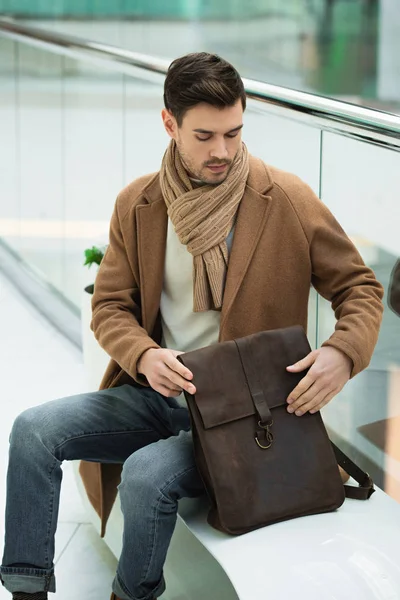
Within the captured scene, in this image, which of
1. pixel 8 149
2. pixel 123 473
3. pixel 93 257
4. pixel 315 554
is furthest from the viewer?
pixel 8 149

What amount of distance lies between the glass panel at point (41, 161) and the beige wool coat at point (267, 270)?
2438mm

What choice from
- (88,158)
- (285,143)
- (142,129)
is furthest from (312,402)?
(88,158)

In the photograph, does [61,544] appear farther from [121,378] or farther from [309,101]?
[309,101]

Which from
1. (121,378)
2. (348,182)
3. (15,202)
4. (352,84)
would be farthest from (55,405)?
(352,84)

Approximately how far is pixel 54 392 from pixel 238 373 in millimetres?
1850

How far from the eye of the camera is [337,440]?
2242 millimetres

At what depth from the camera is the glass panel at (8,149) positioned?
510cm

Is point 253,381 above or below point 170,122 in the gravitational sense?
below

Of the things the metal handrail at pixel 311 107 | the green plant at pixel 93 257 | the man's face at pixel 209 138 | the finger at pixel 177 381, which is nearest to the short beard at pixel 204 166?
the man's face at pixel 209 138

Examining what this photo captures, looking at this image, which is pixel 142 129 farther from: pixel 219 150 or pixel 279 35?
pixel 279 35

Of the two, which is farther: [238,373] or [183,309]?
[183,309]

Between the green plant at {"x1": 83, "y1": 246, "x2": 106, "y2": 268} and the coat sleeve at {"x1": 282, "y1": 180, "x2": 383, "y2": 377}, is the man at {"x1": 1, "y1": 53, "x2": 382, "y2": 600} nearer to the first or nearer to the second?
the coat sleeve at {"x1": 282, "y1": 180, "x2": 383, "y2": 377}

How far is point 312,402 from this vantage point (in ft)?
5.82

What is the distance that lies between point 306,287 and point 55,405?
57 centimetres
